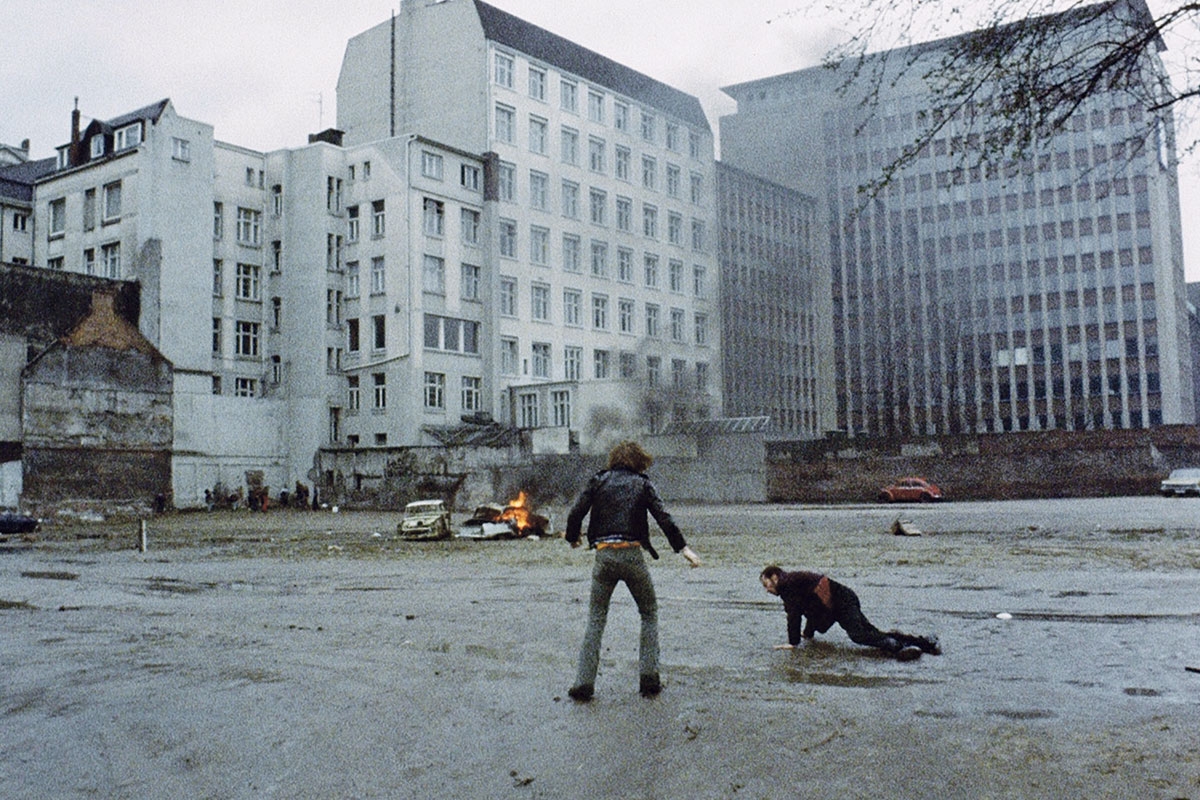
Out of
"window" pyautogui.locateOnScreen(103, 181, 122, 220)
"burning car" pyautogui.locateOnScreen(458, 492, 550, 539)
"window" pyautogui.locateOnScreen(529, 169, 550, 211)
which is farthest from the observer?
"window" pyautogui.locateOnScreen(529, 169, 550, 211)

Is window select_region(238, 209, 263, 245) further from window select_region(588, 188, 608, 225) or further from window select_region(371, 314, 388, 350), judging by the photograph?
window select_region(588, 188, 608, 225)

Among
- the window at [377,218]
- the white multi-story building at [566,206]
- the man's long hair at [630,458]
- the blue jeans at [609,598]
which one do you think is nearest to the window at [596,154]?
the white multi-story building at [566,206]

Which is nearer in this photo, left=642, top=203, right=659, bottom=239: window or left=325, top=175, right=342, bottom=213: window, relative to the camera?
left=325, top=175, right=342, bottom=213: window

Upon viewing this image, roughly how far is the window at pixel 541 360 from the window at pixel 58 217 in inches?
1060

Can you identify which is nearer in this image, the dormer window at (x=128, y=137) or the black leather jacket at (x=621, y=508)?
the black leather jacket at (x=621, y=508)

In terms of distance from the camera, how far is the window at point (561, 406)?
196 ft

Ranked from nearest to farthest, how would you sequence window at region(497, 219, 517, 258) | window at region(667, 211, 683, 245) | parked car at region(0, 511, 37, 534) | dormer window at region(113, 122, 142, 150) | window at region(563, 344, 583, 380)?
parked car at region(0, 511, 37, 534) → dormer window at region(113, 122, 142, 150) → window at region(497, 219, 517, 258) → window at region(563, 344, 583, 380) → window at region(667, 211, 683, 245)

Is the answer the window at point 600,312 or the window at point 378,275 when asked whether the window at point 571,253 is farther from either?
the window at point 378,275

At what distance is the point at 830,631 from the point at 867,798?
218 inches

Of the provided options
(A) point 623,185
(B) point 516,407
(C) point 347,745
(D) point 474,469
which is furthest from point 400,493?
(C) point 347,745

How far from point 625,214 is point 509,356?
14007 mm

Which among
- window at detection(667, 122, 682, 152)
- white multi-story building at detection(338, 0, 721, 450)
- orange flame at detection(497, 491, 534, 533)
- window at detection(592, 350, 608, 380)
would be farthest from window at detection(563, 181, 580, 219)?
orange flame at detection(497, 491, 534, 533)

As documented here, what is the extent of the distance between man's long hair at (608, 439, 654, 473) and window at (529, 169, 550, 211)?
57.7m

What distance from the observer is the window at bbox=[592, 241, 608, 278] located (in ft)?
224
